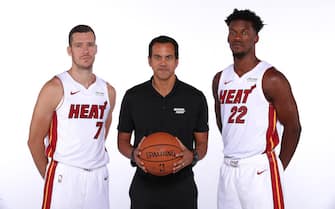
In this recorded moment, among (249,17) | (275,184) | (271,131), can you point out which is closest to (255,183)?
(275,184)

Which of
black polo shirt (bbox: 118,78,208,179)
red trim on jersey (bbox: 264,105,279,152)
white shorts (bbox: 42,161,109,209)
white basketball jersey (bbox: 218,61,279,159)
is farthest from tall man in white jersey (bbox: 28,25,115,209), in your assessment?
red trim on jersey (bbox: 264,105,279,152)

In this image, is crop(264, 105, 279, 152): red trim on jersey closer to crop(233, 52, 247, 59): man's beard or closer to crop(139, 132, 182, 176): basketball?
crop(233, 52, 247, 59): man's beard

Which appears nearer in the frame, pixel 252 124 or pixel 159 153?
pixel 159 153

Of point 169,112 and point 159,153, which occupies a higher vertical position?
point 169,112

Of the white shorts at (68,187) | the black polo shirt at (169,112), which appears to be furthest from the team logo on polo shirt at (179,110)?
the white shorts at (68,187)

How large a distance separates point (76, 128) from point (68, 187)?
31 centimetres

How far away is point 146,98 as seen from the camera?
8.75ft

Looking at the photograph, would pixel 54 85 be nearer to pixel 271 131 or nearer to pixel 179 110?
pixel 179 110

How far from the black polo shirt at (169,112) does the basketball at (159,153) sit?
101 millimetres

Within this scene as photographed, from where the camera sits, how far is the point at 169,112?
263 centimetres

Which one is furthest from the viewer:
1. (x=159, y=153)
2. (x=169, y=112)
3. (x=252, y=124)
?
(x=252, y=124)

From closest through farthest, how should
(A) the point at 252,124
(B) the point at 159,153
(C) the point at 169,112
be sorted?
(B) the point at 159,153, (C) the point at 169,112, (A) the point at 252,124

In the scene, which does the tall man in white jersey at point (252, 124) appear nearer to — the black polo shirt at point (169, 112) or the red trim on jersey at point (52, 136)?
the black polo shirt at point (169, 112)

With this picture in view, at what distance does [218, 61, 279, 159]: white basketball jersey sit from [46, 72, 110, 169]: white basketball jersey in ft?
2.26
